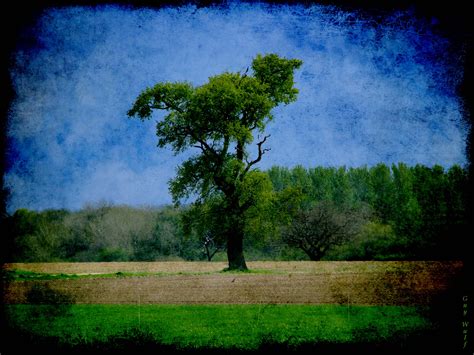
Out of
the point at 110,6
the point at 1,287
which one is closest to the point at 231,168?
the point at 110,6

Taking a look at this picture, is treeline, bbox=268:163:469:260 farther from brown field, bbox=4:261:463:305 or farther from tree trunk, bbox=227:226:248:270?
tree trunk, bbox=227:226:248:270

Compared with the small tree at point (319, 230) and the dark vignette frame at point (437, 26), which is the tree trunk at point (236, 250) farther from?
the dark vignette frame at point (437, 26)

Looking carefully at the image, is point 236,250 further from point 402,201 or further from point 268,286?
point 402,201

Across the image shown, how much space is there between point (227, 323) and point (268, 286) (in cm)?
214

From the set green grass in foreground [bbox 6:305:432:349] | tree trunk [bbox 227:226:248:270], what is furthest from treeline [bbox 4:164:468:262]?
green grass in foreground [bbox 6:305:432:349]

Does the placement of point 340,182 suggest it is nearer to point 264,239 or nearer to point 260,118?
point 260,118

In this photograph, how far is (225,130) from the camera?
11750 mm

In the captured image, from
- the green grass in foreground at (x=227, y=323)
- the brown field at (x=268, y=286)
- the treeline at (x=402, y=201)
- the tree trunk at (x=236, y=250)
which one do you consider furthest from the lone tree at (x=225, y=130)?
the green grass in foreground at (x=227, y=323)

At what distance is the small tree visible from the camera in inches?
551

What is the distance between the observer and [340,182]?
9.82 m

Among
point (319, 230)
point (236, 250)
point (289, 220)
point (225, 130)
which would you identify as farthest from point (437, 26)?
point (319, 230)

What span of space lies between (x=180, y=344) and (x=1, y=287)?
12.3 feet

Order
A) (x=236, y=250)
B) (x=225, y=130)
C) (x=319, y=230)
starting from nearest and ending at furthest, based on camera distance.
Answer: (x=225, y=130) < (x=236, y=250) < (x=319, y=230)

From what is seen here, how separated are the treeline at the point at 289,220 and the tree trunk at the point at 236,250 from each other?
286mm
